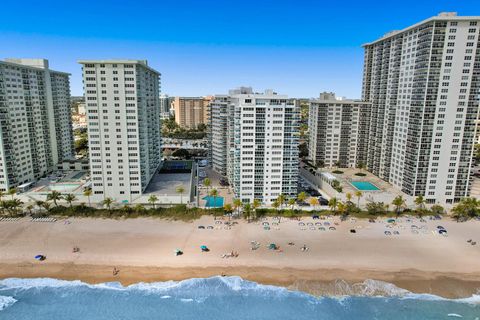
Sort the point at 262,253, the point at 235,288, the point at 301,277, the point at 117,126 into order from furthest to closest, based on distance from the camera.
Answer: the point at 117,126
the point at 262,253
the point at 301,277
the point at 235,288

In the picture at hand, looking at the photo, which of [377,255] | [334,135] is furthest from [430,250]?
[334,135]

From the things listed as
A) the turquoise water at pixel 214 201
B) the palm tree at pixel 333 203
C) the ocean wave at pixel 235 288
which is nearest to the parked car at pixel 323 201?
the palm tree at pixel 333 203

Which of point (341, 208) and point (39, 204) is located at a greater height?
point (39, 204)

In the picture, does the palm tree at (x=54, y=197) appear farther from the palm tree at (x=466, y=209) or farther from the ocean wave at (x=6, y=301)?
the palm tree at (x=466, y=209)

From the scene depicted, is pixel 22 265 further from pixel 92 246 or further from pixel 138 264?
pixel 138 264

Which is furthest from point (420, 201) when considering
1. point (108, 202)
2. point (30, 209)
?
point (30, 209)

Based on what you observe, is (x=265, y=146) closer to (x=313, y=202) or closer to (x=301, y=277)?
(x=313, y=202)
